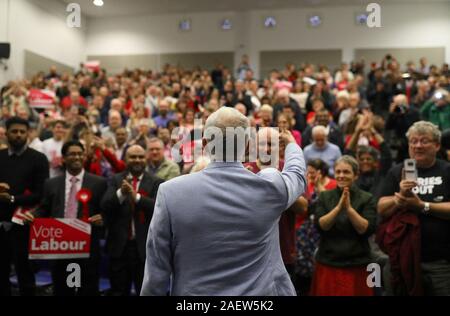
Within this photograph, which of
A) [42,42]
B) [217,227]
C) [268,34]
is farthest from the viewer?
[268,34]

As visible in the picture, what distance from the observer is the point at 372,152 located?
5.47 metres

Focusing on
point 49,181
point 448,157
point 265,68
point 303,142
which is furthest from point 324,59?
point 49,181

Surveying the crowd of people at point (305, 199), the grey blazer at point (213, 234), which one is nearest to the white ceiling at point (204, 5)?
the crowd of people at point (305, 199)

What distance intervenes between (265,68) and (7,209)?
1368 centimetres

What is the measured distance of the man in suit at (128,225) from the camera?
4328 millimetres

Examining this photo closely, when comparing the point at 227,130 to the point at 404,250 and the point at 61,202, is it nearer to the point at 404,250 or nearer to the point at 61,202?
the point at 404,250

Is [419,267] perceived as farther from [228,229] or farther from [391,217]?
[228,229]

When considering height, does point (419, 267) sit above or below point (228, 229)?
below

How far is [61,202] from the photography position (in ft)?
14.4

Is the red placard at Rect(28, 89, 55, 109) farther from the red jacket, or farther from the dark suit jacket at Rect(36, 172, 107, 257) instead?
the red jacket

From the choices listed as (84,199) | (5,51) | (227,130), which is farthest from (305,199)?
(5,51)

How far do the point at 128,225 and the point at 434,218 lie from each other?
241 centimetres

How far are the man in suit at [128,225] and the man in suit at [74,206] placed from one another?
0.40 ft

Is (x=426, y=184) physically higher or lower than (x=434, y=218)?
higher
